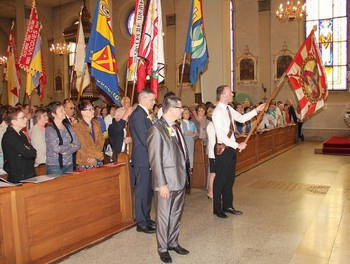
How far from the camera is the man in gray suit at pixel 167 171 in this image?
3.51 metres

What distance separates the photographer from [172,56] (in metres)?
18.1

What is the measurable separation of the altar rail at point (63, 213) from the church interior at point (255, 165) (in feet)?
0.18

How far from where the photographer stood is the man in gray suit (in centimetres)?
351

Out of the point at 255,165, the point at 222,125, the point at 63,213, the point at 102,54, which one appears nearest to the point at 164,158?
the point at 63,213

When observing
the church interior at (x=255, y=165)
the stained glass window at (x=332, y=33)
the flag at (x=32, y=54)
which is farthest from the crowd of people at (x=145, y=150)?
the stained glass window at (x=332, y=33)

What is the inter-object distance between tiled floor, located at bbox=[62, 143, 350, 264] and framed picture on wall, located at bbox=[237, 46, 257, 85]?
1004cm

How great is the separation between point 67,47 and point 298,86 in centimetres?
1402

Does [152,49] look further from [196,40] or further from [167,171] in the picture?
[167,171]

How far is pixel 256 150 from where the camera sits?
949cm

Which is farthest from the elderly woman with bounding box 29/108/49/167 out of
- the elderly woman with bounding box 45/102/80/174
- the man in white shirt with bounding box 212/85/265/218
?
the man in white shirt with bounding box 212/85/265/218

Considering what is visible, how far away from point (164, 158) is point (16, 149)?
176 centimetres

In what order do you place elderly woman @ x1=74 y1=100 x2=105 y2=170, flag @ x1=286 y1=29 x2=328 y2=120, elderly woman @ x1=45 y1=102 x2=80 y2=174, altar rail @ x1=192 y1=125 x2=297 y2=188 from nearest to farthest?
elderly woman @ x1=45 y1=102 x2=80 y2=174
elderly woman @ x1=74 y1=100 x2=105 y2=170
flag @ x1=286 y1=29 x2=328 y2=120
altar rail @ x1=192 y1=125 x2=297 y2=188

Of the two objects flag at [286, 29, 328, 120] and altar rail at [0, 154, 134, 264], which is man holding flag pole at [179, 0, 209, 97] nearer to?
flag at [286, 29, 328, 120]

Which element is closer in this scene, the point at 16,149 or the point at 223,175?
the point at 16,149
